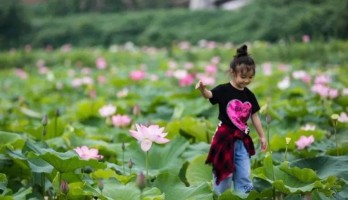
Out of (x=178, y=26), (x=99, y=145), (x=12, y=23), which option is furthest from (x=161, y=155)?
(x=12, y=23)

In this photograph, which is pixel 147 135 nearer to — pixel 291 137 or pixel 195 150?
pixel 195 150

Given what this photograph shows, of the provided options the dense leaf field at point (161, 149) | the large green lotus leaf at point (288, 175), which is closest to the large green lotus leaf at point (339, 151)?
the dense leaf field at point (161, 149)

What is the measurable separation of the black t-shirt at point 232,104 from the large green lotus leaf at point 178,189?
0.70ft

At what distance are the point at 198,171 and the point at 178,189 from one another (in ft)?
1.07

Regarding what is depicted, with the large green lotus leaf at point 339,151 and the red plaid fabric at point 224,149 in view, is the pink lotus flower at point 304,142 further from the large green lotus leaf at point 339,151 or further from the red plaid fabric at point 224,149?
the red plaid fabric at point 224,149

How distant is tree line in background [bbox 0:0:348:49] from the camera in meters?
12.3

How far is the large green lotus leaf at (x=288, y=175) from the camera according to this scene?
5.99ft

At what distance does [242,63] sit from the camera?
73.1 inches

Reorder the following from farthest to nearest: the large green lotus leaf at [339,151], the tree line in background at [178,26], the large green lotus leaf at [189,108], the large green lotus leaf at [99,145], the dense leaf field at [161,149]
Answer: the tree line in background at [178,26] → the large green lotus leaf at [189,108] → the large green lotus leaf at [99,145] → the large green lotus leaf at [339,151] → the dense leaf field at [161,149]

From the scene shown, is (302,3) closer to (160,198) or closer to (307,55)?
(307,55)

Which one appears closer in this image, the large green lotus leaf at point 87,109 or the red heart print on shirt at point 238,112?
the red heart print on shirt at point 238,112

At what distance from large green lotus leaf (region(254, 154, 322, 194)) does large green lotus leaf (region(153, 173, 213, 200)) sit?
175 mm

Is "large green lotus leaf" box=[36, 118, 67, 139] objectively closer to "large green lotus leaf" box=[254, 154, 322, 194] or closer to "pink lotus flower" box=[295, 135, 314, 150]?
"pink lotus flower" box=[295, 135, 314, 150]

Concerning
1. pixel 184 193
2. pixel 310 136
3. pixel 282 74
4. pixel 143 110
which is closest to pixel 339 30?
pixel 282 74
